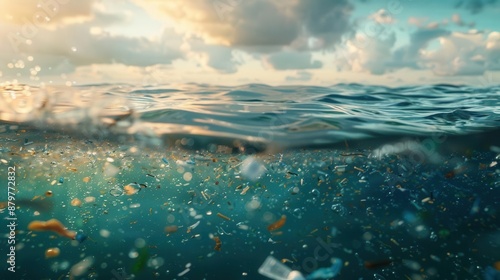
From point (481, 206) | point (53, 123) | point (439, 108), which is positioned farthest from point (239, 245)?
point (481, 206)

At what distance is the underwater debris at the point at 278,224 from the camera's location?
30.8 ft

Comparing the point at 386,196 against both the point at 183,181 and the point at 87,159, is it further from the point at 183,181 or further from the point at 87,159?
the point at 87,159

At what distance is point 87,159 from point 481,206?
13.4 m

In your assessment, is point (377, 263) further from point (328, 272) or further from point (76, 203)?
point (76, 203)

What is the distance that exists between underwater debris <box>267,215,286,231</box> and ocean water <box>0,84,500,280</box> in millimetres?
52

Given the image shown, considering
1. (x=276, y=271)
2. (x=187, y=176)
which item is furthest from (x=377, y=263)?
Answer: (x=187, y=176)

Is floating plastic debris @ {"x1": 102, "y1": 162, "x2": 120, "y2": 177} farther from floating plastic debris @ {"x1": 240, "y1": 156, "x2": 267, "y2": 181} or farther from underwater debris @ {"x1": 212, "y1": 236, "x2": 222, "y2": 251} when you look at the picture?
underwater debris @ {"x1": 212, "y1": 236, "x2": 222, "y2": 251}

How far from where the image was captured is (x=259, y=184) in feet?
43.8

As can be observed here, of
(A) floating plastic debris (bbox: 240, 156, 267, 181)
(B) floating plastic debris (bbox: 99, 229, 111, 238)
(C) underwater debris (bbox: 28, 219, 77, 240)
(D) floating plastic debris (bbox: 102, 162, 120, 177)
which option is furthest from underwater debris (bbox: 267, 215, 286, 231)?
(D) floating plastic debris (bbox: 102, 162, 120, 177)

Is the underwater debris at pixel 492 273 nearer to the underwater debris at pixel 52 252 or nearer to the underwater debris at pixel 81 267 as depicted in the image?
the underwater debris at pixel 81 267

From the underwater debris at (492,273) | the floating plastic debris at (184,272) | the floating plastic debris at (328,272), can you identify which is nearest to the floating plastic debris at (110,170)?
the floating plastic debris at (184,272)

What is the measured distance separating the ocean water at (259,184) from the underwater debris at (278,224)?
0.17 feet

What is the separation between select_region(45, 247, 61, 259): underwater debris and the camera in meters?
7.99

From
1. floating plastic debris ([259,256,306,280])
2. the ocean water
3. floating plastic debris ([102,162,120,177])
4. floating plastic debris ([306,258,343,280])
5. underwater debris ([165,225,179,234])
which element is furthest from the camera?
floating plastic debris ([102,162,120,177])
